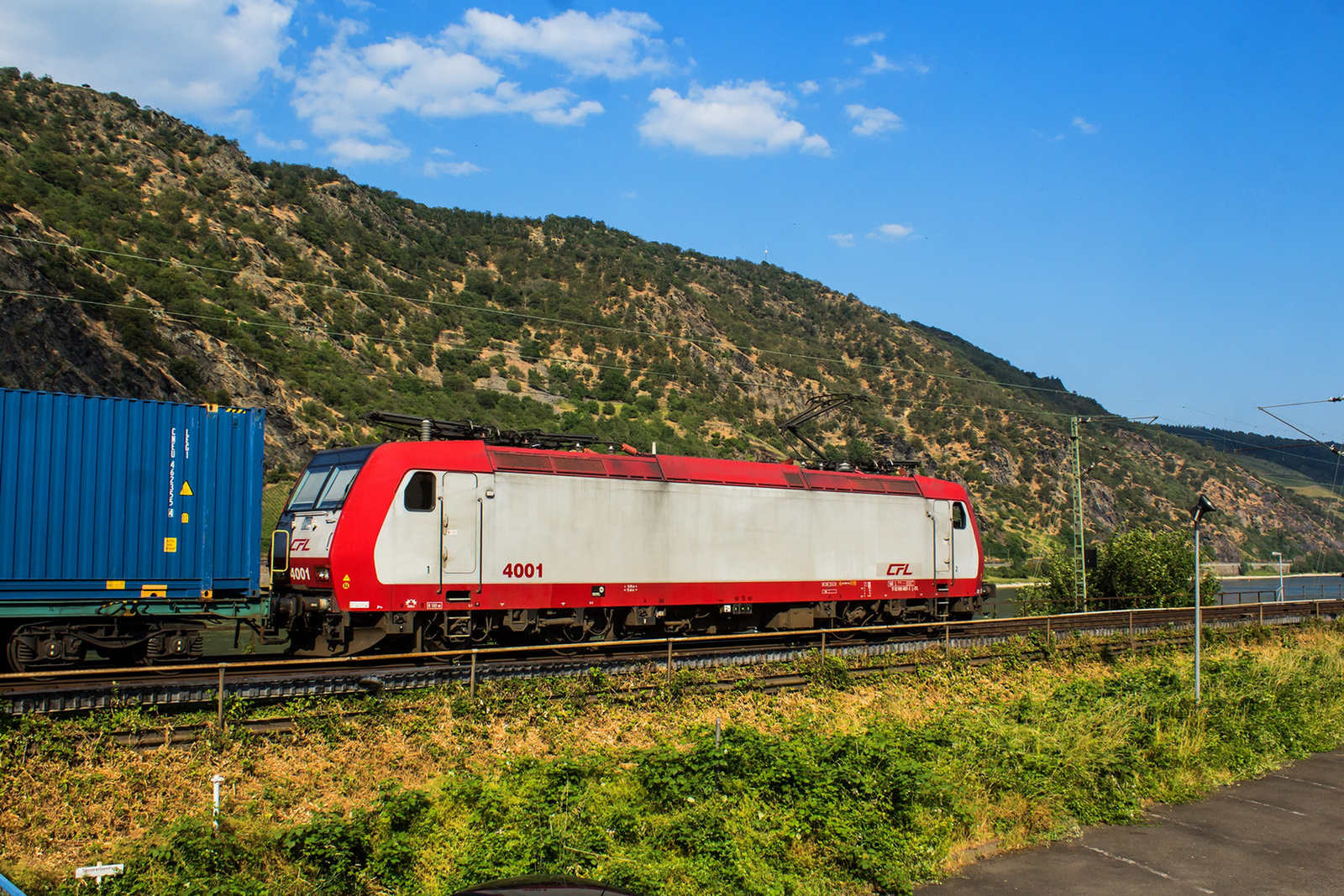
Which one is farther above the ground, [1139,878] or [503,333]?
[503,333]

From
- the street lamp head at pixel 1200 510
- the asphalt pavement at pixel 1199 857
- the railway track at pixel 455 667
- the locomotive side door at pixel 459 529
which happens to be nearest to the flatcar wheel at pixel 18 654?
the railway track at pixel 455 667

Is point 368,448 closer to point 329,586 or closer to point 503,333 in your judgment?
point 329,586

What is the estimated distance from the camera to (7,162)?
58688 millimetres

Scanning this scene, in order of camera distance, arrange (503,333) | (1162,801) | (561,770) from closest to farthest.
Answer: (561,770) < (1162,801) < (503,333)

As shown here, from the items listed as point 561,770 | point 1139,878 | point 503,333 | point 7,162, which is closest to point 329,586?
point 561,770

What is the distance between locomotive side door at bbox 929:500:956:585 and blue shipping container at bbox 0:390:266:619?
653 inches

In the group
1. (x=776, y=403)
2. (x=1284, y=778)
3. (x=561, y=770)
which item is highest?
(x=776, y=403)

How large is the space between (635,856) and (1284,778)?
37.7 ft

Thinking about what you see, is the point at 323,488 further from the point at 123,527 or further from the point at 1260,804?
the point at 1260,804

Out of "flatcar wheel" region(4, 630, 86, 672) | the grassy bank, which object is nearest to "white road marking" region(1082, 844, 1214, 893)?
the grassy bank

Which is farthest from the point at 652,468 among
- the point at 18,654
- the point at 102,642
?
the point at 18,654

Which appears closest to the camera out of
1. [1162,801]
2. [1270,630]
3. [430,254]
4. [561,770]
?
[561,770]

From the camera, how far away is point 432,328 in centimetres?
7762

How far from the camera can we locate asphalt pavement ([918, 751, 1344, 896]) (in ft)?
31.4
